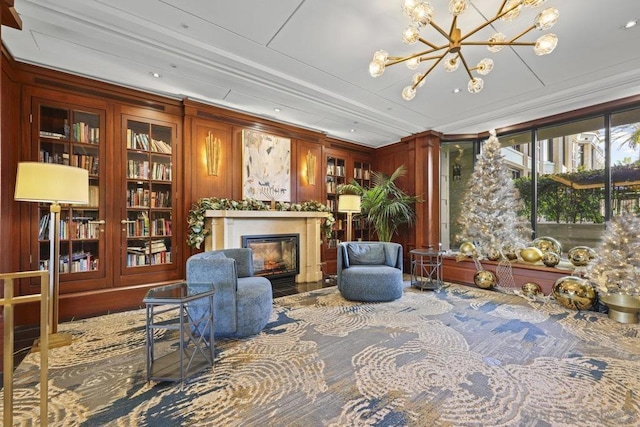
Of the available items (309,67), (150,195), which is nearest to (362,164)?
(309,67)

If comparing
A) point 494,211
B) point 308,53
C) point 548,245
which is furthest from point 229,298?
point 548,245

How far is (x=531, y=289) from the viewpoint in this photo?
158 inches

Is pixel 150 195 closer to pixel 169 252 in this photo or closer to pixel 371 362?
pixel 169 252

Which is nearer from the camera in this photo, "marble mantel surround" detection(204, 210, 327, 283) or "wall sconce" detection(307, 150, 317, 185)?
"marble mantel surround" detection(204, 210, 327, 283)

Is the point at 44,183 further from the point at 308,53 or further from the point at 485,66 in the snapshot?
the point at 485,66

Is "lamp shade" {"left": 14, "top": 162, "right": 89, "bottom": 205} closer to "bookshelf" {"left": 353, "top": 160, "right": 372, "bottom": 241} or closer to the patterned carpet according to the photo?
the patterned carpet

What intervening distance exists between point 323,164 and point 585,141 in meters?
4.38

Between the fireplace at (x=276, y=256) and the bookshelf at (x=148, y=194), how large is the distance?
48.9 inches

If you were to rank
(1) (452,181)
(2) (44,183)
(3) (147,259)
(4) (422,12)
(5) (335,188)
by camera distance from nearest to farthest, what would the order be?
(4) (422,12), (2) (44,183), (3) (147,259), (1) (452,181), (5) (335,188)

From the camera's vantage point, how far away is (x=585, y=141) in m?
4.49

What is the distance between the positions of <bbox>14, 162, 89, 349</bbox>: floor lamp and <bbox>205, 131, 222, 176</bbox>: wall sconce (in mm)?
1833

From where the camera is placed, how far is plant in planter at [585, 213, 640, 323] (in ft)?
9.75

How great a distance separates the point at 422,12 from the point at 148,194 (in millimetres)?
3887

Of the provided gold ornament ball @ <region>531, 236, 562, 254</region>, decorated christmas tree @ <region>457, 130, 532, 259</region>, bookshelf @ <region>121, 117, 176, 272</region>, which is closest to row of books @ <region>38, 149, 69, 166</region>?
bookshelf @ <region>121, 117, 176, 272</region>
